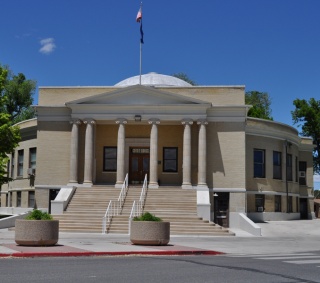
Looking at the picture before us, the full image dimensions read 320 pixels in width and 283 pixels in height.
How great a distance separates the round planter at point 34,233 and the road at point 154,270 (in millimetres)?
3018

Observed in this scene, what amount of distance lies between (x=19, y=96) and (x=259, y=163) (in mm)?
37097

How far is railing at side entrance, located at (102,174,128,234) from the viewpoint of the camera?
26.7 metres

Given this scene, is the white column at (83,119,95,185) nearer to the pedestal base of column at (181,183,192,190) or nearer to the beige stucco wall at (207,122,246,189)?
the pedestal base of column at (181,183,192,190)

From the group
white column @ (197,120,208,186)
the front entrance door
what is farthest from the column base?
the front entrance door

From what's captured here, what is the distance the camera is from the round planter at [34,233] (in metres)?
17.3

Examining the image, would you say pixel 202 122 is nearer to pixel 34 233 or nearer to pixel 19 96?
pixel 34 233

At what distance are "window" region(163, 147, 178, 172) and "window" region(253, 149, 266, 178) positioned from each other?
5501 mm

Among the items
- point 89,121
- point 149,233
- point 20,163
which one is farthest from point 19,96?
point 149,233

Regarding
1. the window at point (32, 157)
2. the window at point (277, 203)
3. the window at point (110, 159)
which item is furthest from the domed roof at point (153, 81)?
the window at point (277, 203)

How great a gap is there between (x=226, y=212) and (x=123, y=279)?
81.9ft

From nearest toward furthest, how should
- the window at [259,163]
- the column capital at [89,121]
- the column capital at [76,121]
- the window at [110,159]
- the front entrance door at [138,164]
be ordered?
the column capital at [89,121] < the column capital at [76,121] < the window at [110,159] < the front entrance door at [138,164] < the window at [259,163]

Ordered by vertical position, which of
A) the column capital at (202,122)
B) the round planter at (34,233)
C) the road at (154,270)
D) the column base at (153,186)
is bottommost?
the road at (154,270)

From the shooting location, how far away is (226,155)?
3494 cm

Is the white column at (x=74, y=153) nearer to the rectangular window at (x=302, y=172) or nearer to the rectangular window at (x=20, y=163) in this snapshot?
the rectangular window at (x=20, y=163)
